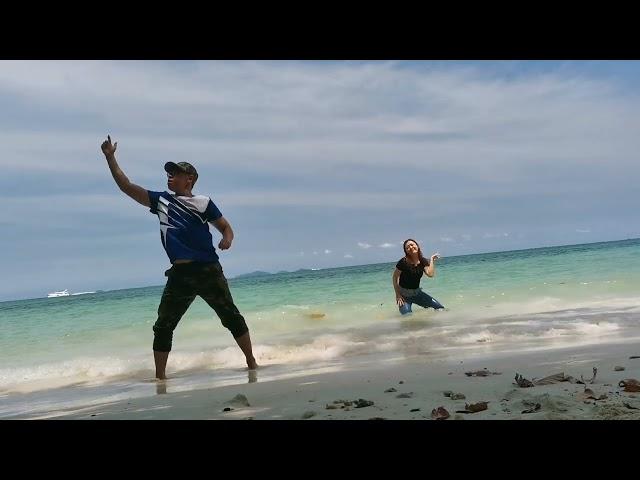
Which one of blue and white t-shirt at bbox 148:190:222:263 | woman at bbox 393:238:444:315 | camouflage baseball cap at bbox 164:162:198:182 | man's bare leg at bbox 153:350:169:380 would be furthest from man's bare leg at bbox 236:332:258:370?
woman at bbox 393:238:444:315

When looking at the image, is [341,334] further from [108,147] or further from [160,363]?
[108,147]

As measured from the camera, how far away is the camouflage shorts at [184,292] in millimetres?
5234

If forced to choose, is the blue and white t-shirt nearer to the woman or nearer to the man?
the man

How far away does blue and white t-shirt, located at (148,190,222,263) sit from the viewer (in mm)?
5164

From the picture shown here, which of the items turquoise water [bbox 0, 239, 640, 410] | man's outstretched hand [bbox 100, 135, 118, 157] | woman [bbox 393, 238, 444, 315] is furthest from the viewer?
woman [bbox 393, 238, 444, 315]

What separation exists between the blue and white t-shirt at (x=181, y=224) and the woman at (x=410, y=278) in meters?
4.33

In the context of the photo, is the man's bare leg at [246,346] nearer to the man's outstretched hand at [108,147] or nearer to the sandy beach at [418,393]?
the sandy beach at [418,393]

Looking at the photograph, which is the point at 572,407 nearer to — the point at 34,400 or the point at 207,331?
the point at 34,400

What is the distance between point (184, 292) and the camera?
5262 mm

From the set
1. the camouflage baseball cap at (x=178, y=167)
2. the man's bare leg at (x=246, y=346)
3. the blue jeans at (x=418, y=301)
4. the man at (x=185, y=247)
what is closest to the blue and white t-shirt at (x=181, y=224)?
the man at (x=185, y=247)

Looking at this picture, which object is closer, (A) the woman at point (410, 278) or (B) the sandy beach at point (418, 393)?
(B) the sandy beach at point (418, 393)

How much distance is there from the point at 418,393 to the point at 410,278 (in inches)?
211

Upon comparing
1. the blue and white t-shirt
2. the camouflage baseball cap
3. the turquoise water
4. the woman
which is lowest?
the turquoise water
